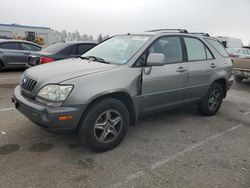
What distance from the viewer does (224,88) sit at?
5.47 meters

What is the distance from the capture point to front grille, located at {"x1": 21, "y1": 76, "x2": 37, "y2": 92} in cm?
330

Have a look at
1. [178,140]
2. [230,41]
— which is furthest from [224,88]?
[230,41]

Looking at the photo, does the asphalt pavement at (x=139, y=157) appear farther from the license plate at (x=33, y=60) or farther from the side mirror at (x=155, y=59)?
the license plate at (x=33, y=60)

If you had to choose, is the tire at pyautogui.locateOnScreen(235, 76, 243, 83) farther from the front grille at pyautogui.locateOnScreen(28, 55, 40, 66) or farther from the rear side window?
the front grille at pyautogui.locateOnScreen(28, 55, 40, 66)

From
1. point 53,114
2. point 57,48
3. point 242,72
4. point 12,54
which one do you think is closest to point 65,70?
point 53,114

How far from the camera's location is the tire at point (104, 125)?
3213 millimetres

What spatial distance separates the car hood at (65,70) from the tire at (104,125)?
1.53ft

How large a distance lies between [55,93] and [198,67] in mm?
2839

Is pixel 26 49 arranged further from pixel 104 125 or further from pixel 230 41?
pixel 230 41

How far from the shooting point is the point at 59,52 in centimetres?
741

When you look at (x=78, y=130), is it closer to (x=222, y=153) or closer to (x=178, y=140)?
(x=178, y=140)

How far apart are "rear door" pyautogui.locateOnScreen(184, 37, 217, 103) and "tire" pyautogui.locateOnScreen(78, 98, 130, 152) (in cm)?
161

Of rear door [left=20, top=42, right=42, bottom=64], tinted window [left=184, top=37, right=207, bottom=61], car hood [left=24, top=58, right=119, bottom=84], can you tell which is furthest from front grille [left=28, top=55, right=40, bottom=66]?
tinted window [left=184, top=37, right=207, bottom=61]


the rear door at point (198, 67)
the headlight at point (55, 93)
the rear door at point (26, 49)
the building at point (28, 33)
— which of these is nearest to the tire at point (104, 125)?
the headlight at point (55, 93)
